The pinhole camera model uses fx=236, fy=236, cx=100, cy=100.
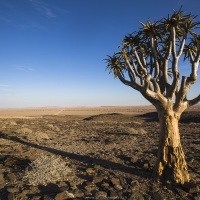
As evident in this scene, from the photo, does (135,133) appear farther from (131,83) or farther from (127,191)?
(127,191)

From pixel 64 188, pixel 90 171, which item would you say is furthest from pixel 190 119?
pixel 64 188

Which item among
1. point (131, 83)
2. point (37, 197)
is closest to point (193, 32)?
point (131, 83)

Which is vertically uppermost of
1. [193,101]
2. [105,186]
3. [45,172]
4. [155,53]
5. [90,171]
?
[155,53]

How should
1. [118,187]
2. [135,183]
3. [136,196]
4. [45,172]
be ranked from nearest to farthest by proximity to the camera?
[136,196] → [118,187] → [135,183] → [45,172]

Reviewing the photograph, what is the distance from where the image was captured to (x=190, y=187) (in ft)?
23.3

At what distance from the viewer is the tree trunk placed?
7769mm

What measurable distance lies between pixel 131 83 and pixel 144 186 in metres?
3.67

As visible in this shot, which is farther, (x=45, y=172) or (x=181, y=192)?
(x=45, y=172)

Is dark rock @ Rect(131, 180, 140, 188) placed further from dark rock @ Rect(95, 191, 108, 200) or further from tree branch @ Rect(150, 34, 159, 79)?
tree branch @ Rect(150, 34, 159, 79)

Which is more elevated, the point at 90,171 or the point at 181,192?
the point at 90,171

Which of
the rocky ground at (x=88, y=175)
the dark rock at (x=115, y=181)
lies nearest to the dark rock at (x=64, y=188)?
the rocky ground at (x=88, y=175)

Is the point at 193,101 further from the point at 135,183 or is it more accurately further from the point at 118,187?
the point at 118,187

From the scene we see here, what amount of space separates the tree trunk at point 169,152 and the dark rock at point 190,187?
45cm

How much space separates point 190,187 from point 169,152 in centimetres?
125
